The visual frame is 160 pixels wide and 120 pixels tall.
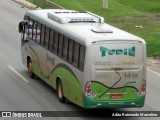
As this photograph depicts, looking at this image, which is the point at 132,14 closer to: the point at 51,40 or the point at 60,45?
the point at 51,40

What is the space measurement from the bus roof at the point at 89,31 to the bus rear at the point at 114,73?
0.24 metres

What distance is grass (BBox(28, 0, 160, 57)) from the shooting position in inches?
1378

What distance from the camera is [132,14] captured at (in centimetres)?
Answer: 4319

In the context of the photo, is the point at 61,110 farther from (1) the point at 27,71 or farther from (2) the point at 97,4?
(2) the point at 97,4

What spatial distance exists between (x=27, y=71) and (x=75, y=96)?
7.23 metres

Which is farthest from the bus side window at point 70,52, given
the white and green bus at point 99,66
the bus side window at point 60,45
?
the bus side window at point 60,45

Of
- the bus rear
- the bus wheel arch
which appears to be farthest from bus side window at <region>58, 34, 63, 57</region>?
the bus rear

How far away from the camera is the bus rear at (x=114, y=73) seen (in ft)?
63.1

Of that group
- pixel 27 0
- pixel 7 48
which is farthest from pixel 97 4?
pixel 7 48

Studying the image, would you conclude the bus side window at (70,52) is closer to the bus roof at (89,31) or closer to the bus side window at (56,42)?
the bus roof at (89,31)

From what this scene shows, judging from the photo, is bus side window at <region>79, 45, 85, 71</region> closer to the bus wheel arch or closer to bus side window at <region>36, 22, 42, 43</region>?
the bus wheel arch

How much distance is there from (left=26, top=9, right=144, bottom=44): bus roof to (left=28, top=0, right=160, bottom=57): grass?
406 inches

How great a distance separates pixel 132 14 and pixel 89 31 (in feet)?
76.0

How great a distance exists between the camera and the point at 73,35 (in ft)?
67.3
